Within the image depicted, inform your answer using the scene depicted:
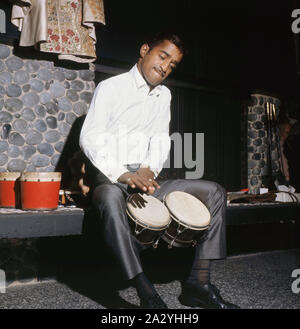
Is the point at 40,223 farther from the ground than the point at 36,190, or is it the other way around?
the point at 36,190

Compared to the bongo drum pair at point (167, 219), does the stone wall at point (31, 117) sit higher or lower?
higher

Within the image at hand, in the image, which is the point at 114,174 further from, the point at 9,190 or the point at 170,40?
the point at 170,40

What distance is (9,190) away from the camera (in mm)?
2980

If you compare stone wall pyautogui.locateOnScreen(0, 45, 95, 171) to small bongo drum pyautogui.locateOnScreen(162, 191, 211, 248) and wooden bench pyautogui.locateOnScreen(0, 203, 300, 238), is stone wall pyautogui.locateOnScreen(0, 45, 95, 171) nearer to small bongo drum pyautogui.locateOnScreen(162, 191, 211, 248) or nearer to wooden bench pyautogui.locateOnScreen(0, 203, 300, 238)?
wooden bench pyautogui.locateOnScreen(0, 203, 300, 238)

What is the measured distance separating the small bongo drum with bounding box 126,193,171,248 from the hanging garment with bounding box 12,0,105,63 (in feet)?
5.32

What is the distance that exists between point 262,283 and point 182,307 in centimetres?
100

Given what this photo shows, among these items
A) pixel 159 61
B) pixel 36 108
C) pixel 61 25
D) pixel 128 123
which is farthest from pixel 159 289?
pixel 61 25

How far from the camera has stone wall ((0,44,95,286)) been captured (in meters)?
3.46

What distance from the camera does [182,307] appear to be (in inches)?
107

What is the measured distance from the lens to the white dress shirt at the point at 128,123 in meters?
2.83

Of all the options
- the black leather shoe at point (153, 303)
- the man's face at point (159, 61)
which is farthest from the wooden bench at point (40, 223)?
the man's face at point (159, 61)

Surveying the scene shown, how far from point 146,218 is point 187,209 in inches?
14.5

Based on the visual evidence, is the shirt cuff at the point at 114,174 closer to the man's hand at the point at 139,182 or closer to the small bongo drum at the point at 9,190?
the man's hand at the point at 139,182
